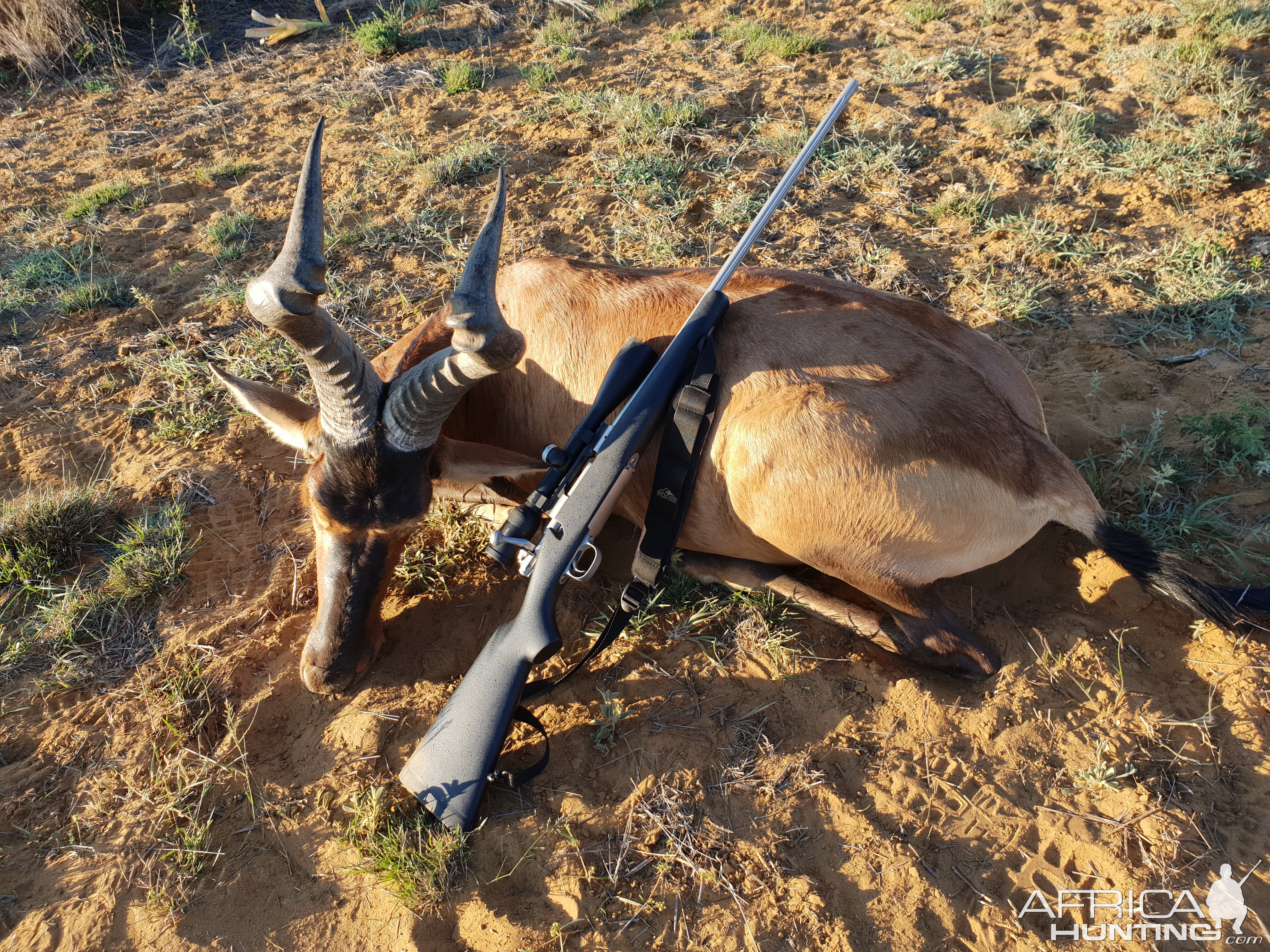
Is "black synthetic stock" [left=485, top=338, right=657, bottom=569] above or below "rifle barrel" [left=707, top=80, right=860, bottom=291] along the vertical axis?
below

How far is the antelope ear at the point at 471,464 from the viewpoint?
10.4 feet

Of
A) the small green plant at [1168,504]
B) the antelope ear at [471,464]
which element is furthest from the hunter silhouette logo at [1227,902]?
the antelope ear at [471,464]

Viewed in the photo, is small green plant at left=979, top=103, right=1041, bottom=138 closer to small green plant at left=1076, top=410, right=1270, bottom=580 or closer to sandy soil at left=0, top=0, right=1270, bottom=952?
sandy soil at left=0, top=0, right=1270, bottom=952

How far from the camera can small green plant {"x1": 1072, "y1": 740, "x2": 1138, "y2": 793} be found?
267cm

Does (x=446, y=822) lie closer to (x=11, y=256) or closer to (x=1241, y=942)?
(x=1241, y=942)

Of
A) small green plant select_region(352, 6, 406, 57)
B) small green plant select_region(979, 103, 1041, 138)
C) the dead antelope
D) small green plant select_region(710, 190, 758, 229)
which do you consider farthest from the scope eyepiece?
Answer: small green plant select_region(352, 6, 406, 57)

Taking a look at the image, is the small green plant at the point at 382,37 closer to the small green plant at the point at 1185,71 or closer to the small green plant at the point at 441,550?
the small green plant at the point at 441,550

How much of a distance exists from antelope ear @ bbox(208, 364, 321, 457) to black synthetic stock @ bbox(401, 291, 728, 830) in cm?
126

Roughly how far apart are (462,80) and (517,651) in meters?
6.77

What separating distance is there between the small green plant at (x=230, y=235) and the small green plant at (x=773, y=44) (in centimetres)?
508

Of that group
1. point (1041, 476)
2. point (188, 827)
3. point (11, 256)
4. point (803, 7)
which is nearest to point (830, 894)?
point (1041, 476)

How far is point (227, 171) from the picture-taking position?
663 centimetres

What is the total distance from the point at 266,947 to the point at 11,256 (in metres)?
6.35

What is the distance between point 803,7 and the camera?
790 centimetres
